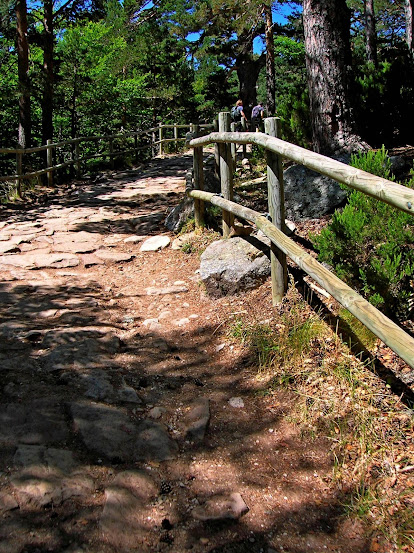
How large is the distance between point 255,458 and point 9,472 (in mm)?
1292

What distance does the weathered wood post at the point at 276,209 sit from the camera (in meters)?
4.22

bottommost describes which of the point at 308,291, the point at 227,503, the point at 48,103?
the point at 227,503

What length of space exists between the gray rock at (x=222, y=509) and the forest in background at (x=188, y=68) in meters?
5.67

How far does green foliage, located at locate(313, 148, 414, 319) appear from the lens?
3664mm

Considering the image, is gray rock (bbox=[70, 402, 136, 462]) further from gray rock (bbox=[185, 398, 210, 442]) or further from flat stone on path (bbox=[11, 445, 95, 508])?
gray rock (bbox=[185, 398, 210, 442])

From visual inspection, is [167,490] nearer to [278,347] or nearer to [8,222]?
[278,347]

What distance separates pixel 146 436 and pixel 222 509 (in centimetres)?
67

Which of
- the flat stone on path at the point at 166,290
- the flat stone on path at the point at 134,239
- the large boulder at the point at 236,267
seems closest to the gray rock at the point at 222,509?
the large boulder at the point at 236,267

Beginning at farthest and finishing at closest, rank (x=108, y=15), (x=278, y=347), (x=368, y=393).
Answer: (x=108, y=15) < (x=278, y=347) < (x=368, y=393)

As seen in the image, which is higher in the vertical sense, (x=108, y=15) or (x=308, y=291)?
(x=108, y=15)

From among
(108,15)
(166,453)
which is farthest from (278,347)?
(108,15)

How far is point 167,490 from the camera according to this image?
253 cm

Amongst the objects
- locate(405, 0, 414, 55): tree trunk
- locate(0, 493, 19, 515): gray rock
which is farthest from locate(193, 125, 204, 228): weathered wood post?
locate(405, 0, 414, 55): tree trunk

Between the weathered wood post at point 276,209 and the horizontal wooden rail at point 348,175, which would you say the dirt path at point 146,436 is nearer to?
the weathered wood post at point 276,209
